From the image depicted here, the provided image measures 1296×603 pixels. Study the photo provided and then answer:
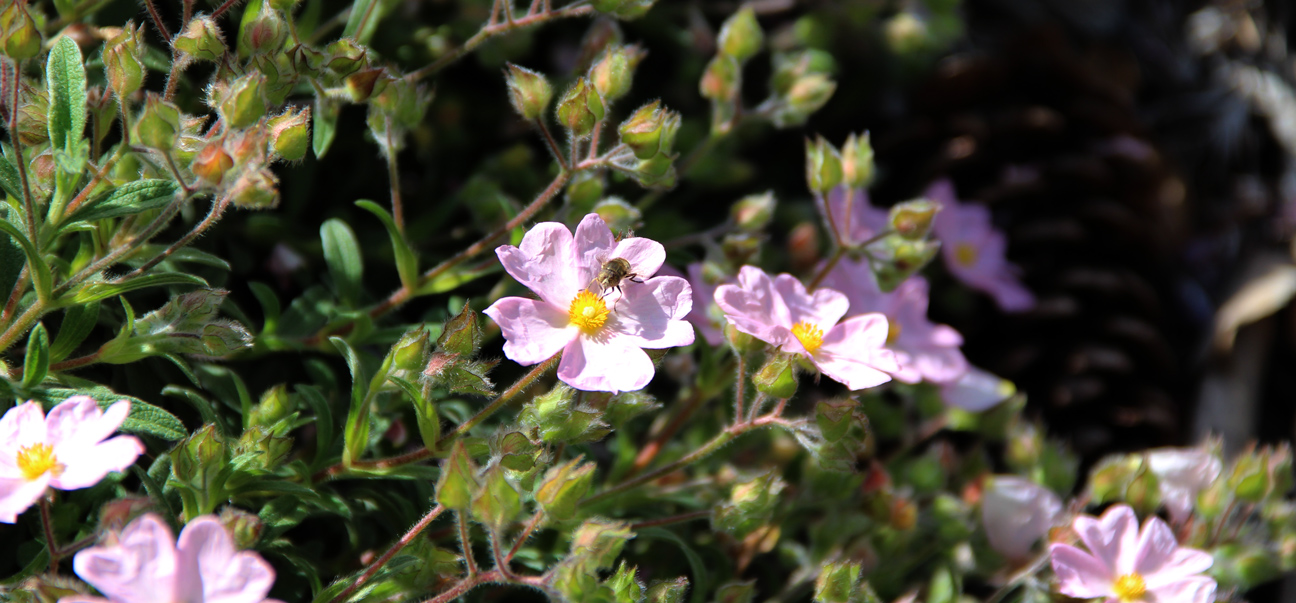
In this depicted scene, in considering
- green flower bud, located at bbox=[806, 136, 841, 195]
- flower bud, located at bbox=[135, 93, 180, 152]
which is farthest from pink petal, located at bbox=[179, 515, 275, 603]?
green flower bud, located at bbox=[806, 136, 841, 195]

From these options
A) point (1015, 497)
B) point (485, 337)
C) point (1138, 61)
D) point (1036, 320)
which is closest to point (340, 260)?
point (485, 337)

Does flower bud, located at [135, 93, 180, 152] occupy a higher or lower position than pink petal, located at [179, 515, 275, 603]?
higher

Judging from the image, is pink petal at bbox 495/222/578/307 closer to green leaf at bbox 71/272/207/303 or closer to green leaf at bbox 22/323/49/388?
green leaf at bbox 71/272/207/303

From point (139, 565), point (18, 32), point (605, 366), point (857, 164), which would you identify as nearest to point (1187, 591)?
point (857, 164)

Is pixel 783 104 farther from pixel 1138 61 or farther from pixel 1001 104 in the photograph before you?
pixel 1138 61

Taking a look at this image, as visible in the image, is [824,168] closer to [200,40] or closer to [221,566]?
[200,40]

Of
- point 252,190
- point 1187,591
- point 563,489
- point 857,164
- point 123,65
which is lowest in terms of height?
point 1187,591

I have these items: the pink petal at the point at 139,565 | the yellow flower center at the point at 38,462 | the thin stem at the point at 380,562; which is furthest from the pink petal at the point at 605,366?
the yellow flower center at the point at 38,462
